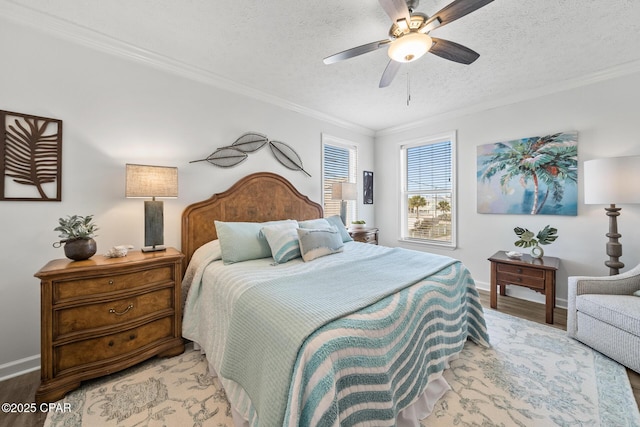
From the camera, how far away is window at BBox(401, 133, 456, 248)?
3922 millimetres

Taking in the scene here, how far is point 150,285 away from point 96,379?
2.30 ft

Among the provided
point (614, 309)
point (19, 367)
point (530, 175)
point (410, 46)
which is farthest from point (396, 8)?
point (19, 367)

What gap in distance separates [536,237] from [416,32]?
112 inches

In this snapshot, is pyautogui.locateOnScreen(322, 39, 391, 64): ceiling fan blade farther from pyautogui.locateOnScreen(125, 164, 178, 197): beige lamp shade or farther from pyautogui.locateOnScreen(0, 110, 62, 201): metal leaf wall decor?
pyautogui.locateOnScreen(0, 110, 62, 201): metal leaf wall decor

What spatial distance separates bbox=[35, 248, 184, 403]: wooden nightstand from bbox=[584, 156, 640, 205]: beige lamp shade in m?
3.83

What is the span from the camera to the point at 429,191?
4.16 metres

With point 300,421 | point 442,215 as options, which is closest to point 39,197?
point 300,421

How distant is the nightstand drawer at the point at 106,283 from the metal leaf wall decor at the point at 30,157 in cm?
80

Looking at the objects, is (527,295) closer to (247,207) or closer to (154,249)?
(247,207)

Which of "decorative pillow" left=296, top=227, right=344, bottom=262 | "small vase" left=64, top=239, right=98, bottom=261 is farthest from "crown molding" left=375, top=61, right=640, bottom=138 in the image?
"small vase" left=64, top=239, right=98, bottom=261

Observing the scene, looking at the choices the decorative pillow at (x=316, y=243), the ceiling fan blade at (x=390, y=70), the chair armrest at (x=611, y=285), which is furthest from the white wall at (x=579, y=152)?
the decorative pillow at (x=316, y=243)

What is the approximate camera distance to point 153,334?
197 cm

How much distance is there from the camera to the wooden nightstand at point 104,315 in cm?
157

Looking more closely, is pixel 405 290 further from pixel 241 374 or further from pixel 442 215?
pixel 442 215
